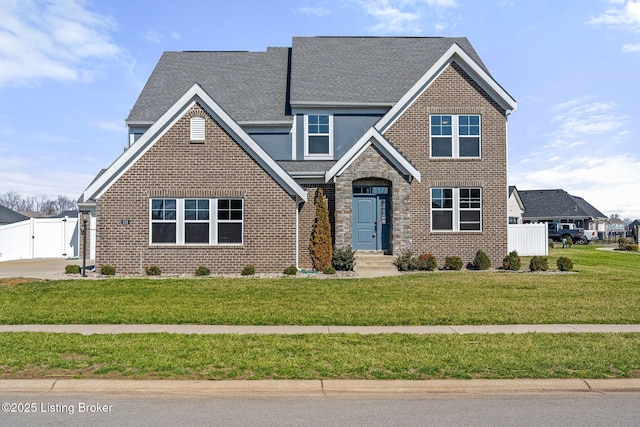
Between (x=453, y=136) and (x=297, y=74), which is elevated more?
(x=297, y=74)

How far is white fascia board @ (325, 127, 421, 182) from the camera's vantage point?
18987 mm

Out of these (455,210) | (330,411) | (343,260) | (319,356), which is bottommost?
(330,411)

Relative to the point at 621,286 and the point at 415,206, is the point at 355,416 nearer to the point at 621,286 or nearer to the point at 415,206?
the point at 621,286

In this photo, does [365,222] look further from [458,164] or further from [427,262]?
[458,164]

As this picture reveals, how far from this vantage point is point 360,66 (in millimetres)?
24016

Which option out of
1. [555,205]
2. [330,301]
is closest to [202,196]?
[330,301]

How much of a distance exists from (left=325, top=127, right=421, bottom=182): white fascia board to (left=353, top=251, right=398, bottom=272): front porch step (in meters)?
3.20

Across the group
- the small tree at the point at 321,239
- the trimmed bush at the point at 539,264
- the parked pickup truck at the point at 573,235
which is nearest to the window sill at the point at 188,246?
the small tree at the point at 321,239

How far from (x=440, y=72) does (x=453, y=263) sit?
762 centimetres

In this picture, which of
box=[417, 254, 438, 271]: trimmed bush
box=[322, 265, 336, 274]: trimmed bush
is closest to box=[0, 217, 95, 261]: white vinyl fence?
box=[322, 265, 336, 274]: trimmed bush

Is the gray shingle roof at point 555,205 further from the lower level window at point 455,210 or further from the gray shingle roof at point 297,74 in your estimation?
the lower level window at point 455,210

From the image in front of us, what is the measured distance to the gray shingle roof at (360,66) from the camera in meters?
22.0

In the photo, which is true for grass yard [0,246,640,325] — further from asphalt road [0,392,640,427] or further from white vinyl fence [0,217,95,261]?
white vinyl fence [0,217,95,261]

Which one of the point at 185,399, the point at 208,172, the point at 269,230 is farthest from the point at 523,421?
the point at 208,172
